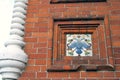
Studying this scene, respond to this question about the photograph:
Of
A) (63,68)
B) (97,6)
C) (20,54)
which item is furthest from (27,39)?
(97,6)

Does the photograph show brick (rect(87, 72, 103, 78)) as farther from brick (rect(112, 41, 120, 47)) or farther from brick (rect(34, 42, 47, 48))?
brick (rect(34, 42, 47, 48))

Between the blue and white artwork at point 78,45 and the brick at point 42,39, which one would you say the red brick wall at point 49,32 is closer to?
the brick at point 42,39

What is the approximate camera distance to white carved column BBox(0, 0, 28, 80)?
268 centimetres

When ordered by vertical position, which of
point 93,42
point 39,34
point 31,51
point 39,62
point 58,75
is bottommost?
point 58,75

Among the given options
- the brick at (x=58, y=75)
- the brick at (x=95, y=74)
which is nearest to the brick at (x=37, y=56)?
the brick at (x=58, y=75)

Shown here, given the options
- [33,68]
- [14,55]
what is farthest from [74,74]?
[14,55]

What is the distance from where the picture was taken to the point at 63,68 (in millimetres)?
2734

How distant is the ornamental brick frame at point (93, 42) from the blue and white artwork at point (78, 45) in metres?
0.05

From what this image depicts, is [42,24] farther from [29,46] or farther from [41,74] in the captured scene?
[41,74]

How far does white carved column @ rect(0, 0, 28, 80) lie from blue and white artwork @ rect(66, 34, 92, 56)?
54 centimetres

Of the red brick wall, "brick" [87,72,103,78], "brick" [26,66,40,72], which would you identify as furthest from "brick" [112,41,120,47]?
"brick" [26,66,40,72]

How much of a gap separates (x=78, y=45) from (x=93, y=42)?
0.19 meters

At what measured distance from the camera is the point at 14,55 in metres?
2.71

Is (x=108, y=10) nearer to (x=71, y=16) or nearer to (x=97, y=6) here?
(x=97, y=6)
